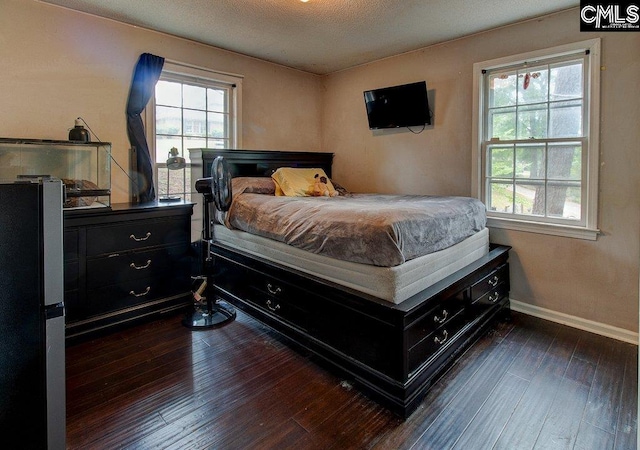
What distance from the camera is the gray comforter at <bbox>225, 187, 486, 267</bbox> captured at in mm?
2033

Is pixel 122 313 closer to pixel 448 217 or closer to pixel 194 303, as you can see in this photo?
pixel 194 303

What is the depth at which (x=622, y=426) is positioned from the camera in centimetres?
182

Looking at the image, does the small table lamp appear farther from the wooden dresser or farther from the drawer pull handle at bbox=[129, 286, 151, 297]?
the drawer pull handle at bbox=[129, 286, 151, 297]

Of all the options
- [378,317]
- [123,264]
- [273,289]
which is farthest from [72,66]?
[378,317]

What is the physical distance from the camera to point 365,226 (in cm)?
208

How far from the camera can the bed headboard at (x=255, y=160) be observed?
3.60 m

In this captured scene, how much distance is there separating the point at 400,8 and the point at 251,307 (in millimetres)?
2644

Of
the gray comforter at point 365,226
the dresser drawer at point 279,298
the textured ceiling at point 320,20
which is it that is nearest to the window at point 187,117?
the textured ceiling at point 320,20

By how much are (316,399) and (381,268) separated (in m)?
0.81

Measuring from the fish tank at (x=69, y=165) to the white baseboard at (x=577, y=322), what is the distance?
3618 mm

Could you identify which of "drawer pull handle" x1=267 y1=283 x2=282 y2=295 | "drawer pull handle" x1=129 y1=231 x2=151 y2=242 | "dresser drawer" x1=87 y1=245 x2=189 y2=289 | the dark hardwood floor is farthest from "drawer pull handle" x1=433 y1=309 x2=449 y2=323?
"drawer pull handle" x1=129 y1=231 x2=151 y2=242

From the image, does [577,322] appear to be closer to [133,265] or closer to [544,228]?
[544,228]

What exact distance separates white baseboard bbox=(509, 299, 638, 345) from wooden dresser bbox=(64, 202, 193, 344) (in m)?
2.98

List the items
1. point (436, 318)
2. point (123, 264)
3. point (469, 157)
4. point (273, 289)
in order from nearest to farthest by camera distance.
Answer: point (436, 318) → point (273, 289) → point (123, 264) → point (469, 157)
